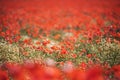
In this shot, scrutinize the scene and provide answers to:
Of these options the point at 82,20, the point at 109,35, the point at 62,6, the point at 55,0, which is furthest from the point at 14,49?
the point at 55,0

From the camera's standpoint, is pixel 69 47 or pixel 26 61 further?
pixel 69 47

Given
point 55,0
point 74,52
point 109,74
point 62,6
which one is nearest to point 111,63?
point 109,74

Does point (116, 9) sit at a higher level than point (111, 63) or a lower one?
higher

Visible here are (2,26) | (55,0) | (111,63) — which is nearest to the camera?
(111,63)

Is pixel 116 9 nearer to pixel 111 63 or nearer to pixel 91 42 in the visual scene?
pixel 91 42

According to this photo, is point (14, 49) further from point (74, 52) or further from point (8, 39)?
point (74, 52)

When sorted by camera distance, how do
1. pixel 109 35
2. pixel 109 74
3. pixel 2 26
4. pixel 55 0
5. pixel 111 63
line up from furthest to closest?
pixel 55 0
pixel 2 26
pixel 109 35
pixel 111 63
pixel 109 74
